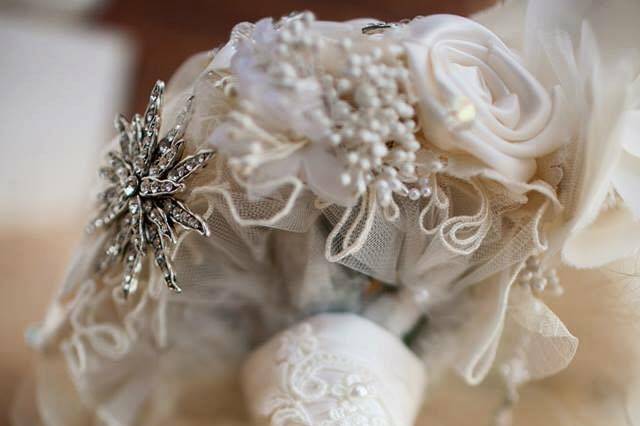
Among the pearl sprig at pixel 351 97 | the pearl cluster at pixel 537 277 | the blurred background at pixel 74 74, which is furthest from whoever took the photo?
the blurred background at pixel 74 74

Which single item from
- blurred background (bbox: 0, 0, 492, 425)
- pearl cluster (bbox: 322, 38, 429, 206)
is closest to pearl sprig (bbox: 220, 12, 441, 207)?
pearl cluster (bbox: 322, 38, 429, 206)

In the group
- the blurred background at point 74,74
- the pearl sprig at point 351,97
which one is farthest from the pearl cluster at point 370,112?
the blurred background at point 74,74

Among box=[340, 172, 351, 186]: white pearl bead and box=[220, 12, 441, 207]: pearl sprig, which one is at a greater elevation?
box=[220, 12, 441, 207]: pearl sprig

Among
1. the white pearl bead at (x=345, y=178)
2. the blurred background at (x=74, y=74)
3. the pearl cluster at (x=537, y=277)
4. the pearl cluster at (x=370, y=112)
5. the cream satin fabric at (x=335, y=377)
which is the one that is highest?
the pearl cluster at (x=370, y=112)

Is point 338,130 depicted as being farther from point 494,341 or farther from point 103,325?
point 103,325

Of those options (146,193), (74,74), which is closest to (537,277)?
(146,193)

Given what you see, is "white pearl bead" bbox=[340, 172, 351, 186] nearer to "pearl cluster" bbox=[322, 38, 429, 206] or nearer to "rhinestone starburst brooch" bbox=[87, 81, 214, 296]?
"pearl cluster" bbox=[322, 38, 429, 206]

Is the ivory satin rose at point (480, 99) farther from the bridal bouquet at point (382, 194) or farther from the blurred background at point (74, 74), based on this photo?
the blurred background at point (74, 74)
